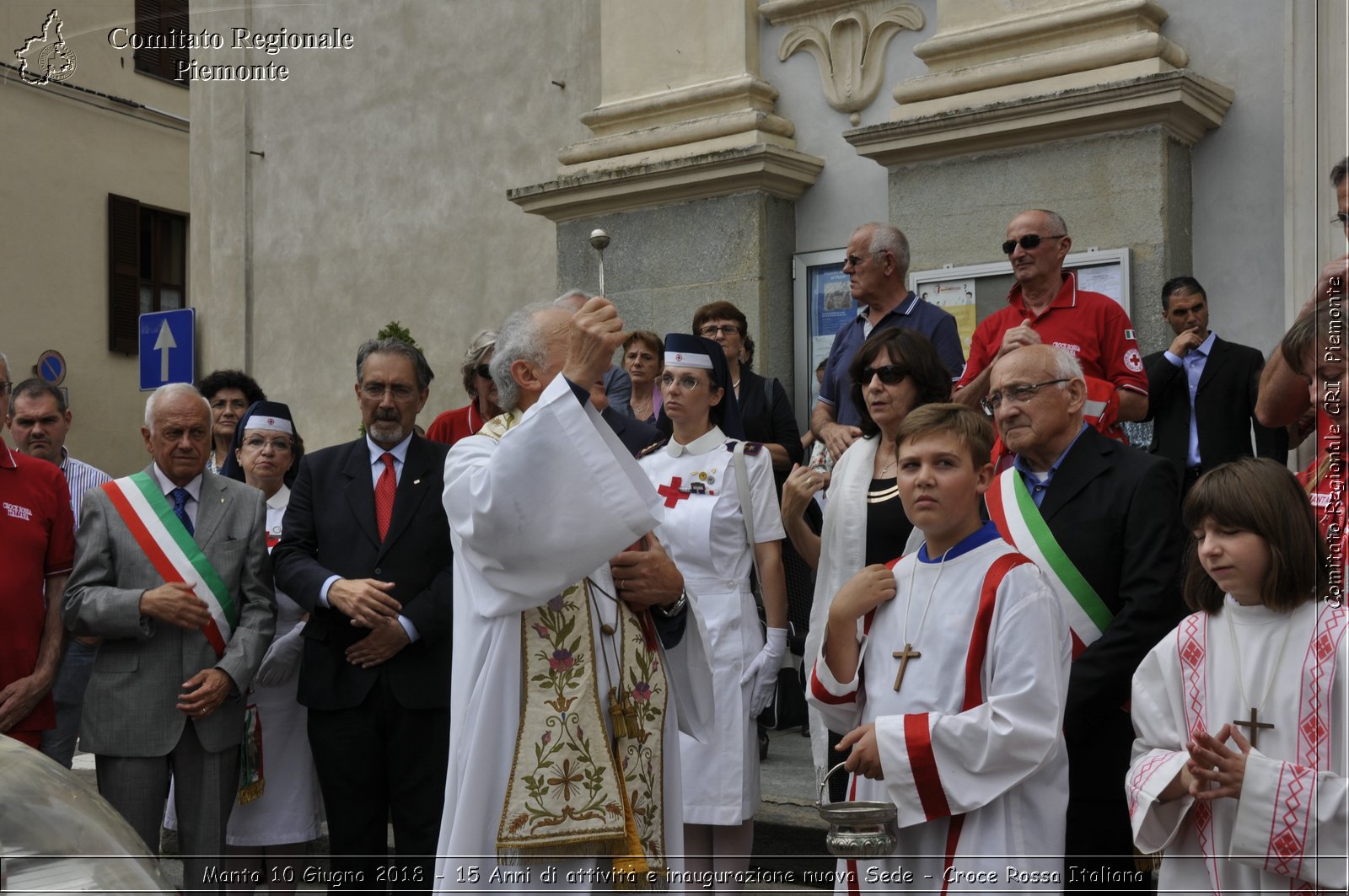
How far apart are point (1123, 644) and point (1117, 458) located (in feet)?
1.86

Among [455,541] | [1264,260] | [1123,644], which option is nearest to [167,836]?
[455,541]

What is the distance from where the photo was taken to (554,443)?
3.51 meters

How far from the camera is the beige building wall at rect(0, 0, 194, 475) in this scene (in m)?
20.6

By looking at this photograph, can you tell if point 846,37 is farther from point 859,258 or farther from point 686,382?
point 686,382

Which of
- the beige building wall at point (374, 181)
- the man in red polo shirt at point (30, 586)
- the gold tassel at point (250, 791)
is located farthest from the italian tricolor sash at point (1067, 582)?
the beige building wall at point (374, 181)

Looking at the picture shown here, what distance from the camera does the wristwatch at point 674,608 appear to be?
3.95 meters

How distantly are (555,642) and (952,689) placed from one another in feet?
3.37

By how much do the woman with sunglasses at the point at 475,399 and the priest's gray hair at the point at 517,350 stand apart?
7.79 feet

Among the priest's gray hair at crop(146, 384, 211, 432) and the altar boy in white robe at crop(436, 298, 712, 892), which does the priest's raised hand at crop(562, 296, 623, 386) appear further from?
the priest's gray hair at crop(146, 384, 211, 432)

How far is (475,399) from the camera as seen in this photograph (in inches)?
279

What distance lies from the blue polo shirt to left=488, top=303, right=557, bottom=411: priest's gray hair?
228 cm

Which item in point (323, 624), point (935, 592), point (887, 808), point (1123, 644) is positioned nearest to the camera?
point (887, 808)

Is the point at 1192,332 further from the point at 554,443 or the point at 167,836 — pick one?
the point at 167,836

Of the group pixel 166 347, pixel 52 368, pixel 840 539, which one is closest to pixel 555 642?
pixel 840 539
